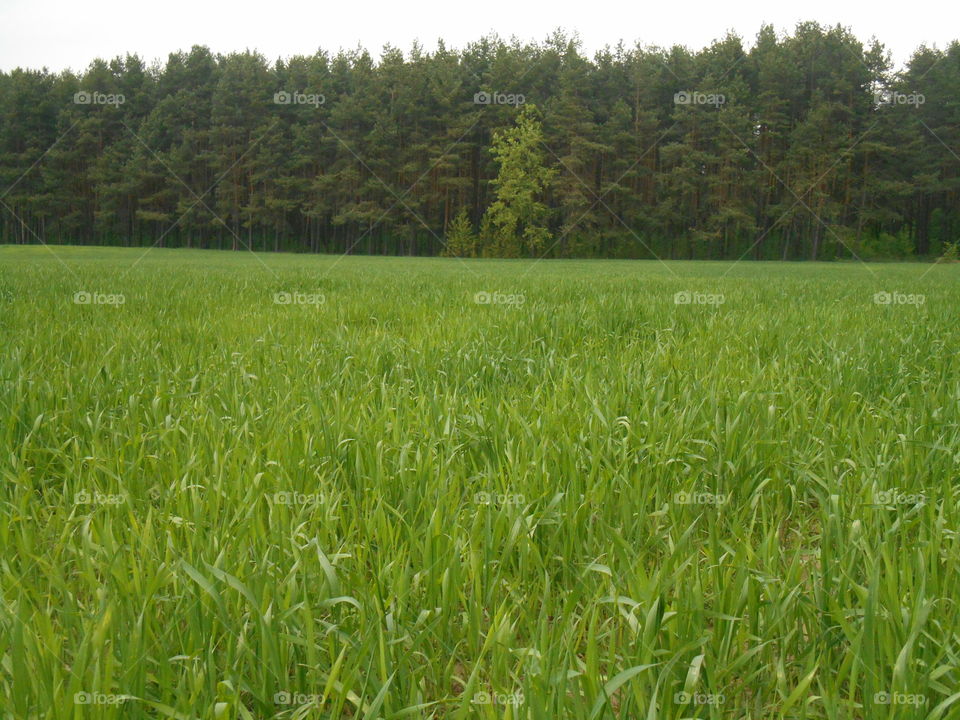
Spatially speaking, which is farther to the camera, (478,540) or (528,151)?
(528,151)

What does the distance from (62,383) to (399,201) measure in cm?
4846

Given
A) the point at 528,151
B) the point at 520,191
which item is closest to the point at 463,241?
the point at 520,191

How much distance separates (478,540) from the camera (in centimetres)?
171

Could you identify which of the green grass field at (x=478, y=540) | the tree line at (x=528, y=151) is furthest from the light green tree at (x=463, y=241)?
the green grass field at (x=478, y=540)

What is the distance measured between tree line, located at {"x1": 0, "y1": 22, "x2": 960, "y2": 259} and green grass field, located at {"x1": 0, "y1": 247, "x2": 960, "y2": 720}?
42143 mm

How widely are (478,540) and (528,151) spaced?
150 feet

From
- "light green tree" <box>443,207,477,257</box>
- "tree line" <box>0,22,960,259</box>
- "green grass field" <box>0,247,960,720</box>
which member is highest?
"tree line" <box>0,22,960,259</box>

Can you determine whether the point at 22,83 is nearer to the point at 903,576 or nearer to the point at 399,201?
the point at 399,201

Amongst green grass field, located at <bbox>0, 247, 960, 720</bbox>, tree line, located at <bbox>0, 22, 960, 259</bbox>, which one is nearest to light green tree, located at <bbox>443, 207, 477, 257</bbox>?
tree line, located at <bbox>0, 22, 960, 259</bbox>

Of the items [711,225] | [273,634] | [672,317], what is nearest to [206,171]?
[711,225]

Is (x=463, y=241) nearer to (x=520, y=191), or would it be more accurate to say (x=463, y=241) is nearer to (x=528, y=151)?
(x=520, y=191)

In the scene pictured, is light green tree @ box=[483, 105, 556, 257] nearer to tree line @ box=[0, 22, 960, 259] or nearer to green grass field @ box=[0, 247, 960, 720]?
tree line @ box=[0, 22, 960, 259]

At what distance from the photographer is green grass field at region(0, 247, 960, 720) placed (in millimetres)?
1227

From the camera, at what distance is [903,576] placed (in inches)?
56.5
